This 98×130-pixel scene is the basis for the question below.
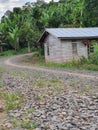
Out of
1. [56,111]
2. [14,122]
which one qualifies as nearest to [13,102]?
[56,111]

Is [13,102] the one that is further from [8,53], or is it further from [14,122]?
[8,53]

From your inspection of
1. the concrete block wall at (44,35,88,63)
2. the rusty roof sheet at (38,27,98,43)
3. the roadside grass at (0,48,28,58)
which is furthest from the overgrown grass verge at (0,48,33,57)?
the concrete block wall at (44,35,88,63)

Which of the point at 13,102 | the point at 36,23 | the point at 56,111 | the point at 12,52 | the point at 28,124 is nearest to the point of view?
the point at 28,124

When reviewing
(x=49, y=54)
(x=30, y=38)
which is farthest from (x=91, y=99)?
(x=30, y=38)

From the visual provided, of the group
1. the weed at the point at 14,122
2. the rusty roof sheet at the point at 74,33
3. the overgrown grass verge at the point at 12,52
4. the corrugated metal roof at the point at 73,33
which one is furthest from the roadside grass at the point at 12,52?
the weed at the point at 14,122

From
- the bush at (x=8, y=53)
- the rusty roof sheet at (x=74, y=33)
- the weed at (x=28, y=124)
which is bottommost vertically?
the bush at (x=8, y=53)

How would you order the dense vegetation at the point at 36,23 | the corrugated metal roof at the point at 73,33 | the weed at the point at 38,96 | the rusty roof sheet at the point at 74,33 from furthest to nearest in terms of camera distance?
the dense vegetation at the point at 36,23 → the corrugated metal roof at the point at 73,33 → the rusty roof sheet at the point at 74,33 → the weed at the point at 38,96

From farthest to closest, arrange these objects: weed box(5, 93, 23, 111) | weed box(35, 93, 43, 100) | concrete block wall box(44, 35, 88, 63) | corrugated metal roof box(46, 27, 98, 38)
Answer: concrete block wall box(44, 35, 88, 63) < corrugated metal roof box(46, 27, 98, 38) < weed box(35, 93, 43, 100) < weed box(5, 93, 23, 111)

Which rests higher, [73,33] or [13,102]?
[73,33]

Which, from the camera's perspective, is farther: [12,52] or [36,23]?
[12,52]

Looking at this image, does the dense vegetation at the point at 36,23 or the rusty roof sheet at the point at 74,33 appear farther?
the dense vegetation at the point at 36,23

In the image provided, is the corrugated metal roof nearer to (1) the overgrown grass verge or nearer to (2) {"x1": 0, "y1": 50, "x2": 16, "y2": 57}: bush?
(2) {"x1": 0, "y1": 50, "x2": 16, "y2": 57}: bush

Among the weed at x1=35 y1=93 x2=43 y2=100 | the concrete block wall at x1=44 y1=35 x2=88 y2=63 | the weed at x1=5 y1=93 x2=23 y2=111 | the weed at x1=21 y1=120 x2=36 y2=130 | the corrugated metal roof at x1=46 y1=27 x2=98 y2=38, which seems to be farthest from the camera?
the concrete block wall at x1=44 y1=35 x2=88 y2=63

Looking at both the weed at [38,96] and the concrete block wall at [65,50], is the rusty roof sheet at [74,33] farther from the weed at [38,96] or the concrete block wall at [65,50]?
the weed at [38,96]
